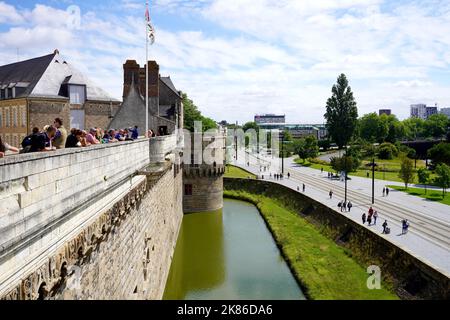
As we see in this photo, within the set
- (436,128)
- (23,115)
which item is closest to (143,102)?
(23,115)

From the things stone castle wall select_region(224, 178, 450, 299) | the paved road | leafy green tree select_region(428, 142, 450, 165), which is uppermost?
leafy green tree select_region(428, 142, 450, 165)

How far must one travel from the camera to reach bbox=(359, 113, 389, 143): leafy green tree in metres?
109

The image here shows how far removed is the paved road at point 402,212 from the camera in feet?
70.5

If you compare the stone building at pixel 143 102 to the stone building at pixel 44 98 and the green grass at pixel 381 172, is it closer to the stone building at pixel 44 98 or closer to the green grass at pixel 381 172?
the stone building at pixel 44 98

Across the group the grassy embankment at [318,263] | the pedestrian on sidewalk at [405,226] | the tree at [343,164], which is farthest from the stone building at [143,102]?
the tree at [343,164]

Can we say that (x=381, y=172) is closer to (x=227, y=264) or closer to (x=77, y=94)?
(x=227, y=264)

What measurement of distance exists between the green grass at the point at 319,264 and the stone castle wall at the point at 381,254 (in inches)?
25.4

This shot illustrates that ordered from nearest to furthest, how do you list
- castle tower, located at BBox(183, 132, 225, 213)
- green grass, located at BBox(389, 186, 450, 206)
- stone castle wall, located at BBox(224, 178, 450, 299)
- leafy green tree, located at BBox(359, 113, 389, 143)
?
stone castle wall, located at BBox(224, 178, 450, 299), castle tower, located at BBox(183, 132, 225, 213), green grass, located at BBox(389, 186, 450, 206), leafy green tree, located at BBox(359, 113, 389, 143)

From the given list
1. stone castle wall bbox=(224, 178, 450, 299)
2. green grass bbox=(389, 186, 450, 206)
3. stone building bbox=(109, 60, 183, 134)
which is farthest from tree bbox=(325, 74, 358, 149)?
stone castle wall bbox=(224, 178, 450, 299)

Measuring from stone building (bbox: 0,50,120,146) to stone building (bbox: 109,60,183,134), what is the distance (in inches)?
103

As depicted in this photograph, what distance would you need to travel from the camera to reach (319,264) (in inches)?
919

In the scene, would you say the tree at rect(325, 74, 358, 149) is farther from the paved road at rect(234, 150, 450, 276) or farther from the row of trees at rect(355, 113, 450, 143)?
the paved road at rect(234, 150, 450, 276)

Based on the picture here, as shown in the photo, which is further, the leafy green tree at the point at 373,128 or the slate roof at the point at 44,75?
the leafy green tree at the point at 373,128
